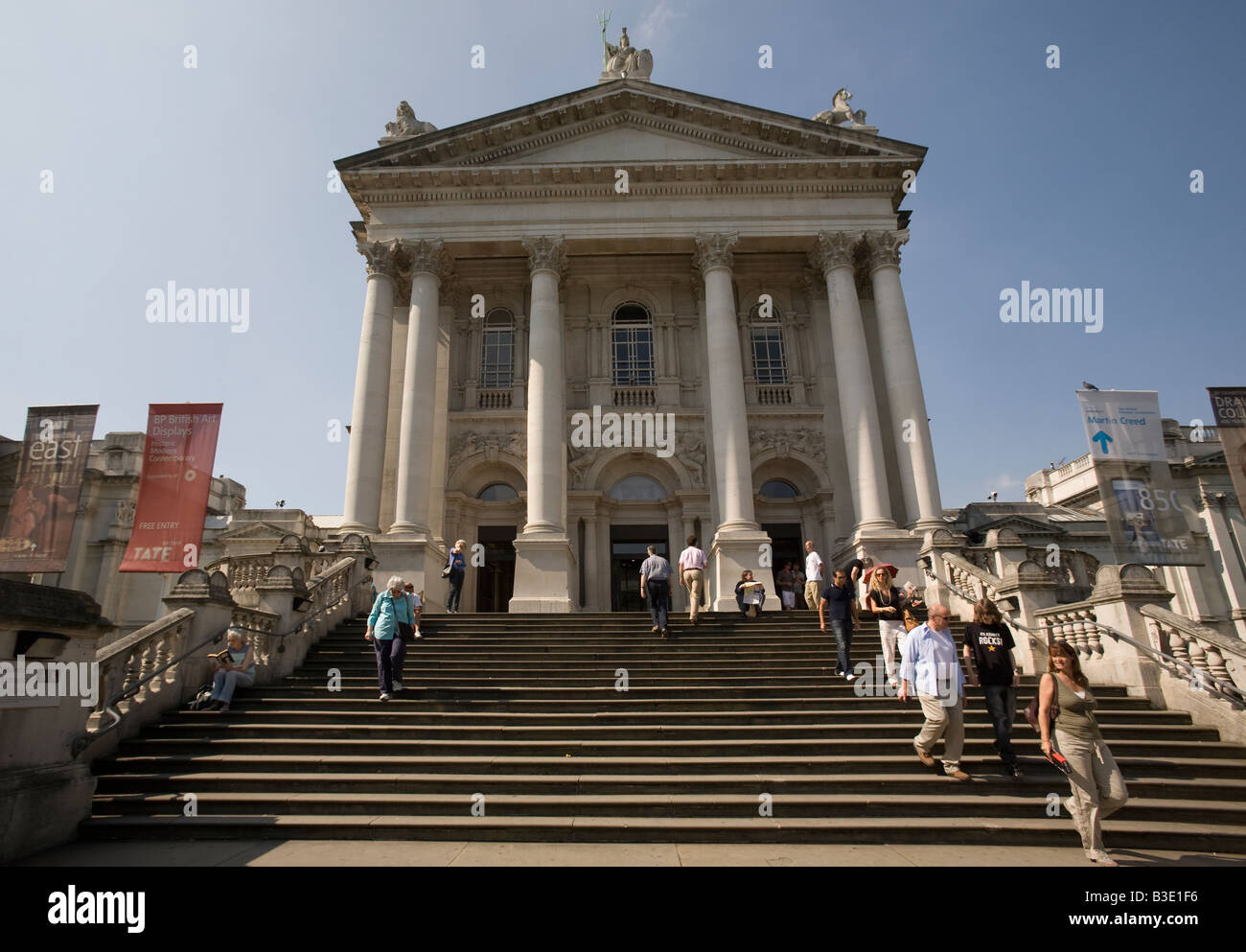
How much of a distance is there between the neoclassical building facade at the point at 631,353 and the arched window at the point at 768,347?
0.10 meters

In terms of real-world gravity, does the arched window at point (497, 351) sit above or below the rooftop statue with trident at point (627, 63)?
below

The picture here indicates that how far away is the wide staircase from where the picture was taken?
20.2 ft

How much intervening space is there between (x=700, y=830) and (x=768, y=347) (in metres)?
19.2

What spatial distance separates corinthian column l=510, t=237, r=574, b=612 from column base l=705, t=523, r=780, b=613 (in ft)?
12.9

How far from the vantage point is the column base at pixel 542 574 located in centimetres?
1664

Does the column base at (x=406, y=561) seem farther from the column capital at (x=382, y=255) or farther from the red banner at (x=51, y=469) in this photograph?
the column capital at (x=382, y=255)

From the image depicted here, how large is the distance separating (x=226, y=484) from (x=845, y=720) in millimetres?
31052

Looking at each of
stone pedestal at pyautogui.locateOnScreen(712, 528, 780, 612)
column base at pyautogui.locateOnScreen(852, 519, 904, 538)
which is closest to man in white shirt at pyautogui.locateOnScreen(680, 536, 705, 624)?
stone pedestal at pyautogui.locateOnScreen(712, 528, 780, 612)

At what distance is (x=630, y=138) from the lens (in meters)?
21.5

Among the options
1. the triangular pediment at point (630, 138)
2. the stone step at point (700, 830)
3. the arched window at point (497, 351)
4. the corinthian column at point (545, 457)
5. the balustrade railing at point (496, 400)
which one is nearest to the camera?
the stone step at point (700, 830)

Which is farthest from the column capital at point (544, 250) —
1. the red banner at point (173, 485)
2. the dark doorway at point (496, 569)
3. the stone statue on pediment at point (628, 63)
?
the red banner at point (173, 485)
